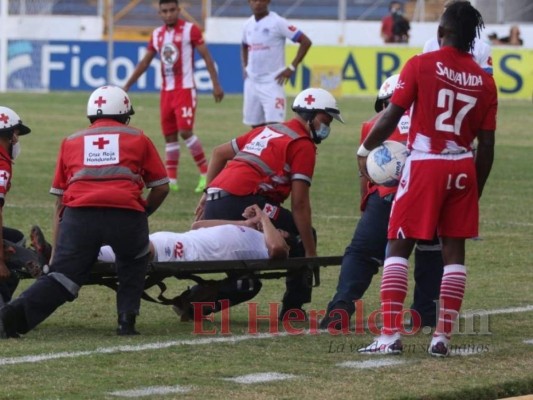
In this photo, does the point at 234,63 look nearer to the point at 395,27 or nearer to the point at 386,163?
the point at 395,27

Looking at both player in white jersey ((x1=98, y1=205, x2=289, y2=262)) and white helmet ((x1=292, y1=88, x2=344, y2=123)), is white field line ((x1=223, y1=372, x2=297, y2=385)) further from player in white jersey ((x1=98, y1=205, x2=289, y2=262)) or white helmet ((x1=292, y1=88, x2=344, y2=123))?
white helmet ((x1=292, y1=88, x2=344, y2=123))

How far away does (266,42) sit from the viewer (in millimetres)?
19000

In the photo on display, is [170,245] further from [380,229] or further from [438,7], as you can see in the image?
[438,7]

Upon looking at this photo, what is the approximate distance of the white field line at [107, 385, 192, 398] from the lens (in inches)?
274

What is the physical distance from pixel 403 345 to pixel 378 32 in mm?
33234

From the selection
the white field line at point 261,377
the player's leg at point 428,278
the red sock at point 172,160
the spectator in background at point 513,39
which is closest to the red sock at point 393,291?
the white field line at point 261,377

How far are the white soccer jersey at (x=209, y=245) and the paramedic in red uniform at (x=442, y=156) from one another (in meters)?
1.47

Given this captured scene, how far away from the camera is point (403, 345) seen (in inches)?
336

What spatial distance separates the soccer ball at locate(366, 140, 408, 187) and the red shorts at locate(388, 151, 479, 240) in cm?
42

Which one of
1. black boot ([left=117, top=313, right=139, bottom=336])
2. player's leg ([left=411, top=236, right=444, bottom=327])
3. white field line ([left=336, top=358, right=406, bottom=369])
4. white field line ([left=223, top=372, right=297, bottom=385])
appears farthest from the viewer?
player's leg ([left=411, top=236, right=444, bottom=327])

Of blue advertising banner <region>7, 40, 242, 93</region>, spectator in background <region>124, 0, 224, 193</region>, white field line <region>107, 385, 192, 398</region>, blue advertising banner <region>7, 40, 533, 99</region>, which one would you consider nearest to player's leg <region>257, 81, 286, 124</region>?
spectator in background <region>124, 0, 224, 193</region>

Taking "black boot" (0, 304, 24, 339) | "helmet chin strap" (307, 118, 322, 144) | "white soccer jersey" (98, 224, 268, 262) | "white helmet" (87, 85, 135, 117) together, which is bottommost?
"black boot" (0, 304, 24, 339)

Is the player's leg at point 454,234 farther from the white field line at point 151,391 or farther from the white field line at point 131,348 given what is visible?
the white field line at point 151,391

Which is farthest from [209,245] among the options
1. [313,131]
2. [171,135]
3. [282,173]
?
→ [171,135]
